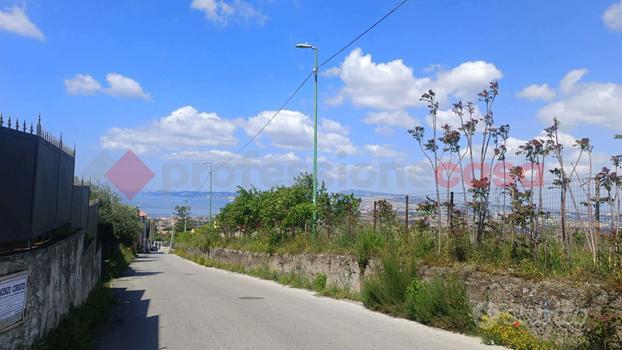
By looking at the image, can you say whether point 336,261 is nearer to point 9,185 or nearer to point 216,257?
point 9,185

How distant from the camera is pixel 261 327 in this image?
10.6 metres

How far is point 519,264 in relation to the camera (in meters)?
10.4

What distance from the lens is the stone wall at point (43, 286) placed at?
19.9 feet

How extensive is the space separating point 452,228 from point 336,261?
234 inches

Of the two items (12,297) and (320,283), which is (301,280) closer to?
(320,283)

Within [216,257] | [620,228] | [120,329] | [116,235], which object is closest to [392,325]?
[620,228]

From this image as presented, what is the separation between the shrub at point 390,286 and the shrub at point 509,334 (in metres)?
2.80

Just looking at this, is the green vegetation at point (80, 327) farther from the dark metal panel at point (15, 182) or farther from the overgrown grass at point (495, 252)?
the overgrown grass at point (495, 252)

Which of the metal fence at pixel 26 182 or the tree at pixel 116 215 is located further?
the tree at pixel 116 215

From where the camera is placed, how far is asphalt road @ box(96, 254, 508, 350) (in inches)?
355

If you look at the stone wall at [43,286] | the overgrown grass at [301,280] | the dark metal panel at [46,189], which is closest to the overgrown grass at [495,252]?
the overgrown grass at [301,280]

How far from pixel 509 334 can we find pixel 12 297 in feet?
24.1

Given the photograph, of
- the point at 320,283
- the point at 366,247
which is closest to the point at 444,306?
the point at 366,247

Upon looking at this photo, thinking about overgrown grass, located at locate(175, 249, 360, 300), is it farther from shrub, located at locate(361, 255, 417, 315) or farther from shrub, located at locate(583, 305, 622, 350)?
shrub, located at locate(583, 305, 622, 350)
